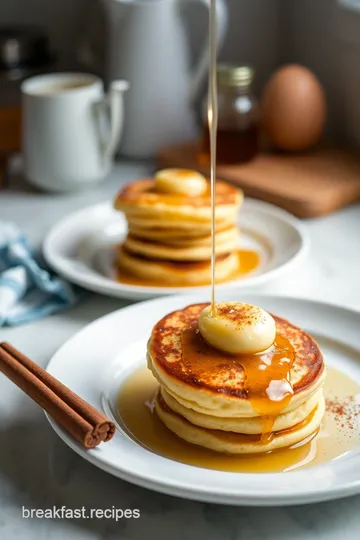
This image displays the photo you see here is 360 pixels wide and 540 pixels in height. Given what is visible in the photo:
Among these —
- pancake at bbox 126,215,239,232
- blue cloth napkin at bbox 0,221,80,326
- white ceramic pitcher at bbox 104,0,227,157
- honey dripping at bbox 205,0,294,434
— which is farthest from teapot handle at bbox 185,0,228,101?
honey dripping at bbox 205,0,294,434

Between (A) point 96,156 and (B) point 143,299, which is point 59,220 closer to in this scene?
(A) point 96,156

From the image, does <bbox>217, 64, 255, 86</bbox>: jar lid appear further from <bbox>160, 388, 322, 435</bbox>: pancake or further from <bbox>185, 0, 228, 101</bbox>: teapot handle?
<bbox>160, 388, 322, 435</bbox>: pancake

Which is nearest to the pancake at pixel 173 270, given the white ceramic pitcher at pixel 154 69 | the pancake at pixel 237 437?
the pancake at pixel 237 437

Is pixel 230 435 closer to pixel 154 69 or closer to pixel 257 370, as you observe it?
pixel 257 370

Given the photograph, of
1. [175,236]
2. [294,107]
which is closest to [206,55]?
[294,107]

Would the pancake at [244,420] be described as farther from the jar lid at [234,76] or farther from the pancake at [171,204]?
the jar lid at [234,76]

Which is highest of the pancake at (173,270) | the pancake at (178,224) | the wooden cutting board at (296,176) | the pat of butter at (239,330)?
the pat of butter at (239,330)
